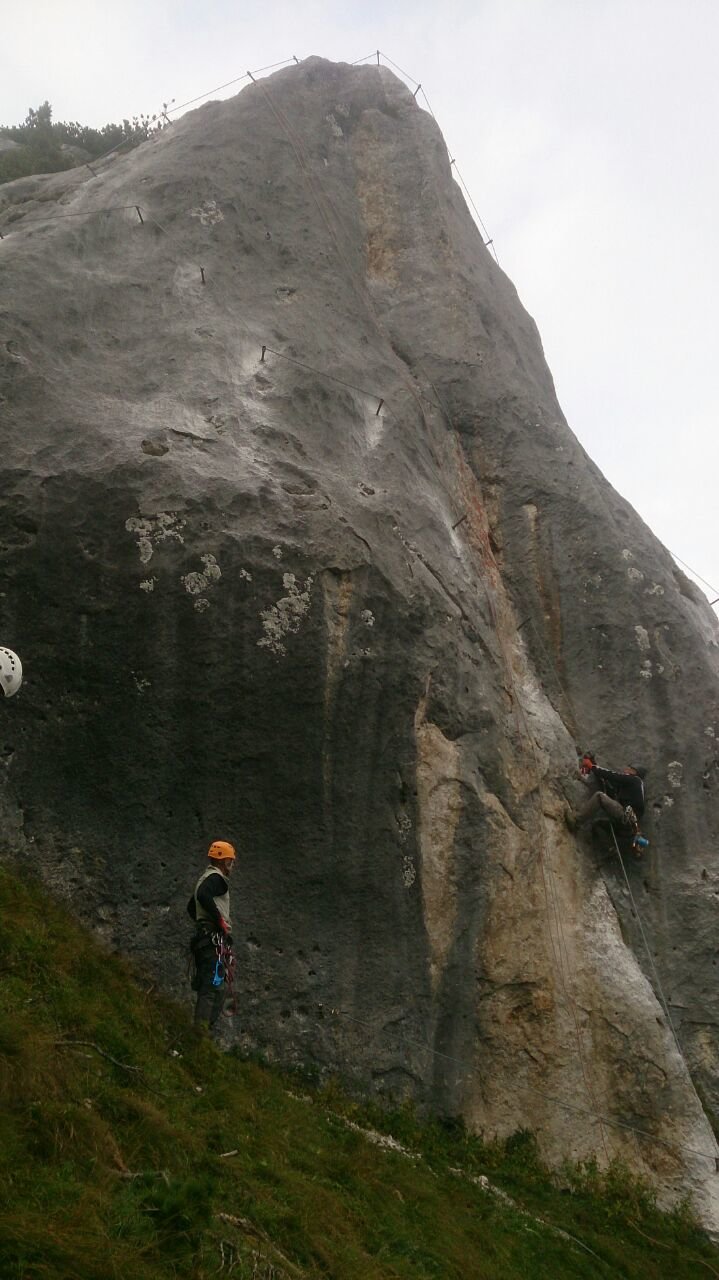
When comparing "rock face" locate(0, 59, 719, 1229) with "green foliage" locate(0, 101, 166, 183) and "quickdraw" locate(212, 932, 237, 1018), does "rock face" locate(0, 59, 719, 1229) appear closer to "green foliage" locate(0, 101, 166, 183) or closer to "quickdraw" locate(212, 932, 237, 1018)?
"quickdraw" locate(212, 932, 237, 1018)

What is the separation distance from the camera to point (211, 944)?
10086 millimetres

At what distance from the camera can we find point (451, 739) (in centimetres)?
1298

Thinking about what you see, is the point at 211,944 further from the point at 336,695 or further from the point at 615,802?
the point at 615,802

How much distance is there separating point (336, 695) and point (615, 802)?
155 inches

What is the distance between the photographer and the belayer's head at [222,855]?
34.0 feet

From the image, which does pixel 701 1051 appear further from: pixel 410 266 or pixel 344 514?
pixel 410 266

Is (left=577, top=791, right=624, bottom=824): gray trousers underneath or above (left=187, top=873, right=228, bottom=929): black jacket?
above

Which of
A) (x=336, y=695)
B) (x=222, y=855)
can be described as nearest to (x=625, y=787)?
(x=336, y=695)

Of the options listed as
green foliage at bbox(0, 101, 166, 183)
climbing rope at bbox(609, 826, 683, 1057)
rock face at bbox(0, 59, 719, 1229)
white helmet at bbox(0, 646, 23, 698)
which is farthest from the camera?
green foliage at bbox(0, 101, 166, 183)

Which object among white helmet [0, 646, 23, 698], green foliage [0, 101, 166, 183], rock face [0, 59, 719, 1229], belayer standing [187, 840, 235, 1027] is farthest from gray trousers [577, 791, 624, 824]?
green foliage [0, 101, 166, 183]

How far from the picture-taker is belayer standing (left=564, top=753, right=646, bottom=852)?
1372cm

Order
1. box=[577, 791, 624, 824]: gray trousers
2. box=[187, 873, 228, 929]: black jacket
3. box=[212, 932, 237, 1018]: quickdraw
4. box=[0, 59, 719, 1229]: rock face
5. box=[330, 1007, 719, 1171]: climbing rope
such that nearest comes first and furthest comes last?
1. box=[212, 932, 237, 1018]: quickdraw
2. box=[187, 873, 228, 929]: black jacket
3. box=[0, 59, 719, 1229]: rock face
4. box=[330, 1007, 719, 1171]: climbing rope
5. box=[577, 791, 624, 824]: gray trousers

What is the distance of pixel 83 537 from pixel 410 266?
1083 cm

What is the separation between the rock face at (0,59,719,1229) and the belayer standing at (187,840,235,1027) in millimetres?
592
